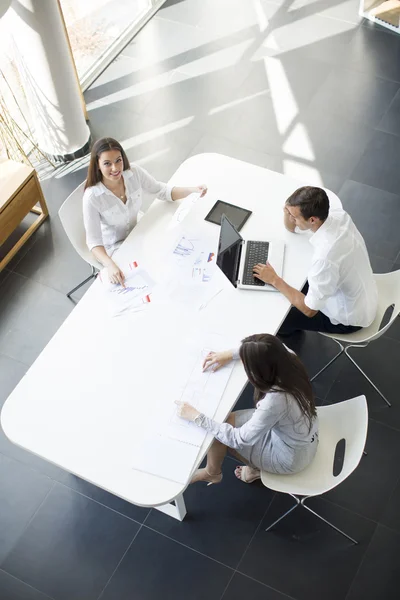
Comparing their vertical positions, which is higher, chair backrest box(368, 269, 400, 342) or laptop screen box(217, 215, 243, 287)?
laptop screen box(217, 215, 243, 287)

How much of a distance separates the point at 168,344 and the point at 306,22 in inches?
155

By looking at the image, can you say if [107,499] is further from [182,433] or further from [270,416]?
[270,416]

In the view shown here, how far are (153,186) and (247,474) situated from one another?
5.35 ft

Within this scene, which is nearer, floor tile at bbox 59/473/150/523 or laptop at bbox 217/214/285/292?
laptop at bbox 217/214/285/292

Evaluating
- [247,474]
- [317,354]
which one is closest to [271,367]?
[247,474]

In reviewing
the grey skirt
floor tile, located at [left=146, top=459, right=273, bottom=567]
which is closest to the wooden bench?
floor tile, located at [left=146, top=459, right=273, bottom=567]

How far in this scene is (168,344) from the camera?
323cm

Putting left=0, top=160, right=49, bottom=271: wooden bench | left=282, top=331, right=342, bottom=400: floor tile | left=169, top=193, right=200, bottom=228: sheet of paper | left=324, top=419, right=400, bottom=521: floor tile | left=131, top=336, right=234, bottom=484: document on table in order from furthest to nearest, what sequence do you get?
left=0, top=160, right=49, bottom=271: wooden bench, left=282, top=331, right=342, bottom=400: floor tile, left=169, top=193, right=200, bottom=228: sheet of paper, left=324, top=419, right=400, bottom=521: floor tile, left=131, top=336, right=234, bottom=484: document on table

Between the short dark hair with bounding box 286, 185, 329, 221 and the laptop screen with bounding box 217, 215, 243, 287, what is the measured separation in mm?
363

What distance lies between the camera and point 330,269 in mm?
3246

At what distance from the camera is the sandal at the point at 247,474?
3.62m

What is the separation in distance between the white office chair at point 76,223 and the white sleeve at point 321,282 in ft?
4.16

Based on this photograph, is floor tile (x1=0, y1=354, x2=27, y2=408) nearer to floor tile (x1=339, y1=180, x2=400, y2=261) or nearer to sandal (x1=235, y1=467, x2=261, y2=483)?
sandal (x1=235, y1=467, x2=261, y2=483)

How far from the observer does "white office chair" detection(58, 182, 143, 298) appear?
385 centimetres
